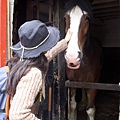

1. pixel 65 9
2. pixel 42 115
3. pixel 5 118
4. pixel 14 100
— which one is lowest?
pixel 42 115

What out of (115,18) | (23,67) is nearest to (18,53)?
(23,67)

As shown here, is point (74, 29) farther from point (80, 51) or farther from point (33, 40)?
point (33, 40)

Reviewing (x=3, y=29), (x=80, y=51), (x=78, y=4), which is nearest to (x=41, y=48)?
(x=3, y=29)

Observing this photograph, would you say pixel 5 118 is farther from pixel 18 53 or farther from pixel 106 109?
pixel 106 109

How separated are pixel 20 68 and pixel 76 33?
125 centimetres

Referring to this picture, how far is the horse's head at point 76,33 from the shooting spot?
7.33ft

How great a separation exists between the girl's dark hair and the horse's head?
926mm

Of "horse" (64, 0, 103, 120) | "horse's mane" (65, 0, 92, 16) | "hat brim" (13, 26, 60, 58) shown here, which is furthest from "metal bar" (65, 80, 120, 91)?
"hat brim" (13, 26, 60, 58)

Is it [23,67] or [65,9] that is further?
[65,9]

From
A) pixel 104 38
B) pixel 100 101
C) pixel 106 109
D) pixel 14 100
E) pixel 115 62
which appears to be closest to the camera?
pixel 14 100

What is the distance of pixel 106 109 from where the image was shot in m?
4.12

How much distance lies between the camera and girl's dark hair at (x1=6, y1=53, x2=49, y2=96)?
1.23m

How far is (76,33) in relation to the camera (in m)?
2.41

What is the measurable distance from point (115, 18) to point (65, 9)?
8.18 feet
